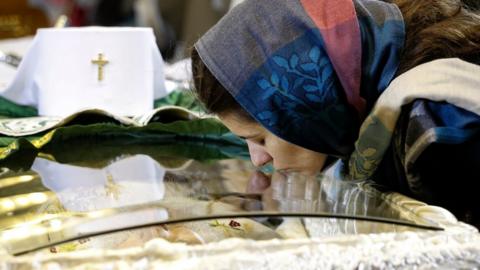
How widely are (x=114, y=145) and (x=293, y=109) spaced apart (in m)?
0.20

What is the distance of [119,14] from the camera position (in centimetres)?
187

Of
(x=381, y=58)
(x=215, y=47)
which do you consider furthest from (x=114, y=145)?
(x=381, y=58)

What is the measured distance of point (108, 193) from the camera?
38 cm

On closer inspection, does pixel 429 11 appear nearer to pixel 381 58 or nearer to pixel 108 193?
pixel 381 58

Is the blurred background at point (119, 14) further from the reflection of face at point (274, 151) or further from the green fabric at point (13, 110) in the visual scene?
the reflection of face at point (274, 151)

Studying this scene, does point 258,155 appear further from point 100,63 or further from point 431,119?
point 100,63

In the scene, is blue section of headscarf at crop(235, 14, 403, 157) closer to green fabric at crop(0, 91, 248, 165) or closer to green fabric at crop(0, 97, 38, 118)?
green fabric at crop(0, 91, 248, 165)

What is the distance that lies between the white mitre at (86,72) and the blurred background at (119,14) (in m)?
0.87

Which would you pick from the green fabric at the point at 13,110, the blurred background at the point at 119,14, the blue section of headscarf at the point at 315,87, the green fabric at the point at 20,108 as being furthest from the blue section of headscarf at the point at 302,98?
the blurred background at the point at 119,14

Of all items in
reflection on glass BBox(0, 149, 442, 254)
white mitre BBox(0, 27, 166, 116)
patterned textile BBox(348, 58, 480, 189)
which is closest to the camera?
reflection on glass BBox(0, 149, 442, 254)

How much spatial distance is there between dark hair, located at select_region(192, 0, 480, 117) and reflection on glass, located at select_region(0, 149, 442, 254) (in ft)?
0.25

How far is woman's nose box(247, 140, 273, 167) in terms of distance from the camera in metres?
0.51

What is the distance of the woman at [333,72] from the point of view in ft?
1.43

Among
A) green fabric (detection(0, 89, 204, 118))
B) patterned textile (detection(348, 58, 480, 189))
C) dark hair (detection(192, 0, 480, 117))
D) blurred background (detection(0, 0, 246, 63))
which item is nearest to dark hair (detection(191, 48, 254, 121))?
dark hair (detection(192, 0, 480, 117))
